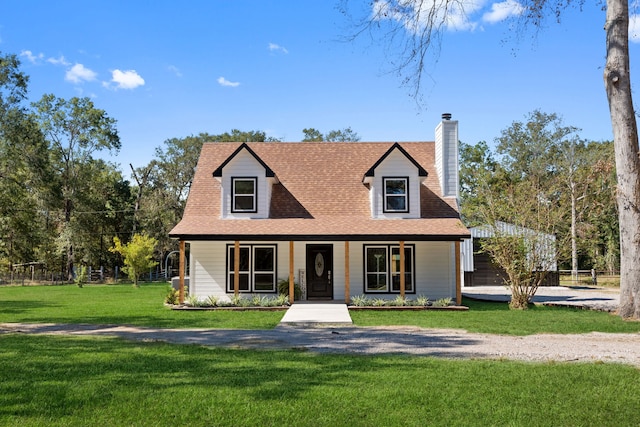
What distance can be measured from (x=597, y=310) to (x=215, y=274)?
13513 mm

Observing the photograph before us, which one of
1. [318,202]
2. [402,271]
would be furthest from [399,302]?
[318,202]

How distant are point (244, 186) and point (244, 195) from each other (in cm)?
36

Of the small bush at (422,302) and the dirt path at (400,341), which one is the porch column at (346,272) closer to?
the small bush at (422,302)

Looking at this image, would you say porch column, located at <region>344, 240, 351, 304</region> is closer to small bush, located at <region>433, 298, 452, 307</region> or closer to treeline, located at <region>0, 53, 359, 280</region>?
small bush, located at <region>433, 298, 452, 307</region>

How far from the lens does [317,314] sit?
615 inches

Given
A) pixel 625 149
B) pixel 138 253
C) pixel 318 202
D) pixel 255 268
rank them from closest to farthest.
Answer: pixel 625 149
pixel 255 268
pixel 318 202
pixel 138 253

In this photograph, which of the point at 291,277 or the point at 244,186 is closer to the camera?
the point at 291,277

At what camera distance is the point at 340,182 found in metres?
22.0

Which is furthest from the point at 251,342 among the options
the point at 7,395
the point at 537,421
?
the point at 537,421

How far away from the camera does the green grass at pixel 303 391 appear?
5.49m

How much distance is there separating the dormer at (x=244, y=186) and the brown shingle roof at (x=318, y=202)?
1.55ft

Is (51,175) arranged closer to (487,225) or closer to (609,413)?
(487,225)

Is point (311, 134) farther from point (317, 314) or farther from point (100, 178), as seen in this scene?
point (317, 314)

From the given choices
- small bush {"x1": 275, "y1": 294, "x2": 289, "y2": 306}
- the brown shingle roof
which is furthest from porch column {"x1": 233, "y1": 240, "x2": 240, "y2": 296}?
small bush {"x1": 275, "y1": 294, "x2": 289, "y2": 306}
